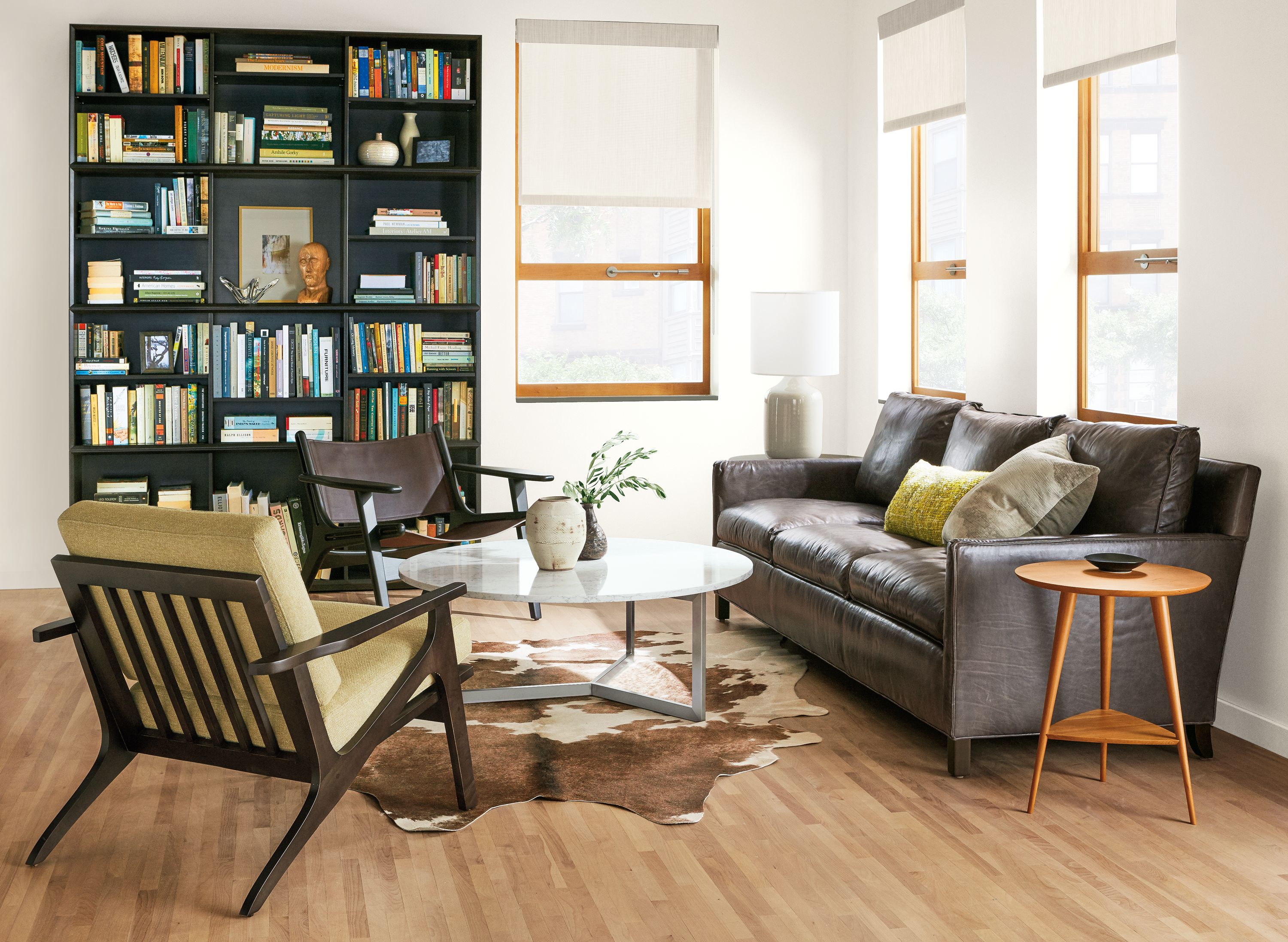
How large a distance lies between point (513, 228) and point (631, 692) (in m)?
2.83

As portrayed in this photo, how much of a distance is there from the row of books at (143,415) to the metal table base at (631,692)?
96.0 inches

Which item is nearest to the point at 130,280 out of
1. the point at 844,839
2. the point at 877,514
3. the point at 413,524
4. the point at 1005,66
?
the point at 413,524

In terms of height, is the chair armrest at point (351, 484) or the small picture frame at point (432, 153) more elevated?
the small picture frame at point (432, 153)

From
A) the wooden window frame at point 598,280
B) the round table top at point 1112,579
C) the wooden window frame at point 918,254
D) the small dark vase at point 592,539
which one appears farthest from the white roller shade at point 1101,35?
the small dark vase at point 592,539

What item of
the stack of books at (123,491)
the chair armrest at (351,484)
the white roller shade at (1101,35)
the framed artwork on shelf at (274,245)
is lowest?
the stack of books at (123,491)

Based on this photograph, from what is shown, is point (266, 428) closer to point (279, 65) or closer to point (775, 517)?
point (279, 65)

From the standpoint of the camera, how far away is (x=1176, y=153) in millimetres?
4223

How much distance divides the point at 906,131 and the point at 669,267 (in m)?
1.32

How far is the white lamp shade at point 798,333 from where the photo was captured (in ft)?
17.2

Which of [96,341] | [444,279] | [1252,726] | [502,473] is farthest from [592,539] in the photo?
[96,341]

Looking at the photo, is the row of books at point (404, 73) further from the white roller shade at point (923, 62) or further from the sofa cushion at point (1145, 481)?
the sofa cushion at point (1145, 481)

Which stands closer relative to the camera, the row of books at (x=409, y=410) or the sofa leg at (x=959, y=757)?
the sofa leg at (x=959, y=757)

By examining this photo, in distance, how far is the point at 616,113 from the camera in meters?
6.02

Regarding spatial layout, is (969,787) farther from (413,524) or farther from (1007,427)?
(413,524)
